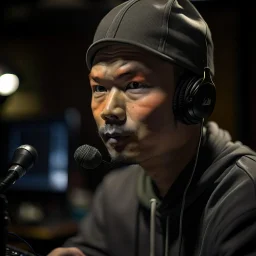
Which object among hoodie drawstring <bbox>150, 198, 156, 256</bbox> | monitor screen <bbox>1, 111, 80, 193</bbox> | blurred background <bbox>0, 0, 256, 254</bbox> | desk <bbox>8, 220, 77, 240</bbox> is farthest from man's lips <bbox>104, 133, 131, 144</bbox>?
monitor screen <bbox>1, 111, 80, 193</bbox>

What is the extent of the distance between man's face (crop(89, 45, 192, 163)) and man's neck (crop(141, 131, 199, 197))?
0.07 m

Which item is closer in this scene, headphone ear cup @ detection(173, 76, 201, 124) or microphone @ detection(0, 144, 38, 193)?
microphone @ detection(0, 144, 38, 193)

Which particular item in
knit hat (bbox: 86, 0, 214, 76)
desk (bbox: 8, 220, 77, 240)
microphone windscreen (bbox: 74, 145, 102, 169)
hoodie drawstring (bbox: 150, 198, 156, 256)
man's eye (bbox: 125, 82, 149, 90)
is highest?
knit hat (bbox: 86, 0, 214, 76)

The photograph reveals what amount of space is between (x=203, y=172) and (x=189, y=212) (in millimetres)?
96

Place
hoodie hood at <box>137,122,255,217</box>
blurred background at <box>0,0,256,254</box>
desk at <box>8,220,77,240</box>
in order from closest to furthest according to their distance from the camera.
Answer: hoodie hood at <box>137,122,255,217</box> → desk at <box>8,220,77,240</box> → blurred background at <box>0,0,256,254</box>

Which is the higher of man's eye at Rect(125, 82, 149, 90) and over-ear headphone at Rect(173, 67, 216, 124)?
man's eye at Rect(125, 82, 149, 90)

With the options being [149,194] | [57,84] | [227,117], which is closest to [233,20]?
[227,117]

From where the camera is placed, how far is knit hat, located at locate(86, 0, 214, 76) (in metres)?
0.94

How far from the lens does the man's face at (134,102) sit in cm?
94

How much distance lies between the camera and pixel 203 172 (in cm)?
105

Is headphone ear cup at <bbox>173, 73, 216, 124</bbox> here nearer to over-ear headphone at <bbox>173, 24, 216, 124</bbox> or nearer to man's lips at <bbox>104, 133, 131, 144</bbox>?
over-ear headphone at <bbox>173, 24, 216, 124</bbox>

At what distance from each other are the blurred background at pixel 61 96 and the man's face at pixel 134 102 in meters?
1.15

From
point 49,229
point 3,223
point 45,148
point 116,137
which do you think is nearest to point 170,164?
point 116,137

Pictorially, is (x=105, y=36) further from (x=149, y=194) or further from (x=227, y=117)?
(x=227, y=117)
